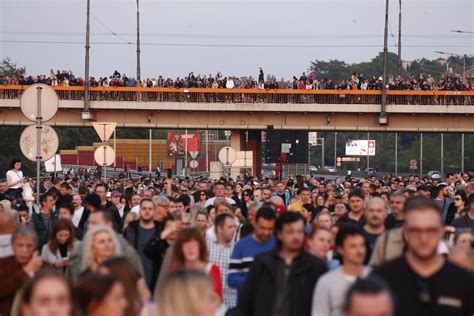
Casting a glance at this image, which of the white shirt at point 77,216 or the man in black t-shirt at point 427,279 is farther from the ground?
the man in black t-shirt at point 427,279

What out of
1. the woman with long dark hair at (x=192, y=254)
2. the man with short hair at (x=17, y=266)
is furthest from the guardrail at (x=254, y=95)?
the woman with long dark hair at (x=192, y=254)

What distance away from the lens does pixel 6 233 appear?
12.8m

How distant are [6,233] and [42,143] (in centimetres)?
699

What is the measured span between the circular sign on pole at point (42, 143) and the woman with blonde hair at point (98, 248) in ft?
29.5

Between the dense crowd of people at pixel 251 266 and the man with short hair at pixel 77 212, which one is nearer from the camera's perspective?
the dense crowd of people at pixel 251 266

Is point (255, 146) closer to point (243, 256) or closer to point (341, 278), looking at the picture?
point (243, 256)

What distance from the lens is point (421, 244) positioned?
25.2ft

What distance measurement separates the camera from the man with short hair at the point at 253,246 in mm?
11883

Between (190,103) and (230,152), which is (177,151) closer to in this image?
(190,103)

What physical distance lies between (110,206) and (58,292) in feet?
47.1

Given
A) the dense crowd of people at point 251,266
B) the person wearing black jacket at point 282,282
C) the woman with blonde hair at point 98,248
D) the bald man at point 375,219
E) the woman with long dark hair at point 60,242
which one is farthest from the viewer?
the woman with long dark hair at point 60,242

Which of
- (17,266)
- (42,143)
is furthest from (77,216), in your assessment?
(17,266)

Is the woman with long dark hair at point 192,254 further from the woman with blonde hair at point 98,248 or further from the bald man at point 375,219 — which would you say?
the bald man at point 375,219

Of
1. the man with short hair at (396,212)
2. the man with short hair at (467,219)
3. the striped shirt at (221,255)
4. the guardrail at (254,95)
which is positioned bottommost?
the striped shirt at (221,255)
